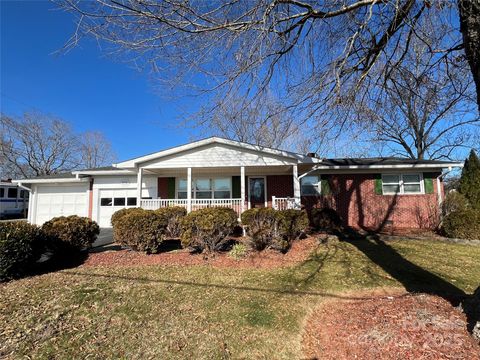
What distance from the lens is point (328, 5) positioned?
4844mm

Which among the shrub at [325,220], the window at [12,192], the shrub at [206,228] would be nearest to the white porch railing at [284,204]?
the shrub at [325,220]

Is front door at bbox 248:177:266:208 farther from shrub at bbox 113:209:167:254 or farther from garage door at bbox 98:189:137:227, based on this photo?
shrub at bbox 113:209:167:254

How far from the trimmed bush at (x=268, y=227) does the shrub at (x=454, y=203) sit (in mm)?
8038

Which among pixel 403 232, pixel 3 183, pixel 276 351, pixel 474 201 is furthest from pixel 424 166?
pixel 3 183

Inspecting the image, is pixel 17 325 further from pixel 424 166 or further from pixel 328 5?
pixel 424 166

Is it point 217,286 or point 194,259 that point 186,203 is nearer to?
point 194,259

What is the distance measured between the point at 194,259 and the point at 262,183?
7.40 meters

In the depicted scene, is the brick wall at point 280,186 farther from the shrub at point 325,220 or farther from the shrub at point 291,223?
the shrub at point 291,223

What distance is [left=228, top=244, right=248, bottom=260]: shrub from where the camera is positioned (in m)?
7.82

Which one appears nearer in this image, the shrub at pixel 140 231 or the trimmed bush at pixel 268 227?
the shrub at pixel 140 231

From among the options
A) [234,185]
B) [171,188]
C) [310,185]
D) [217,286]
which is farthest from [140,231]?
[310,185]

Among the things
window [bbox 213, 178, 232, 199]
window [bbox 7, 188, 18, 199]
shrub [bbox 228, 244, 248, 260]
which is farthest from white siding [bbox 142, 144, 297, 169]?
window [bbox 7, 188, 18, 199]

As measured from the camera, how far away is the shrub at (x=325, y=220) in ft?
39.5

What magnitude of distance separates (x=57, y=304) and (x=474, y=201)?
15.2 meters
